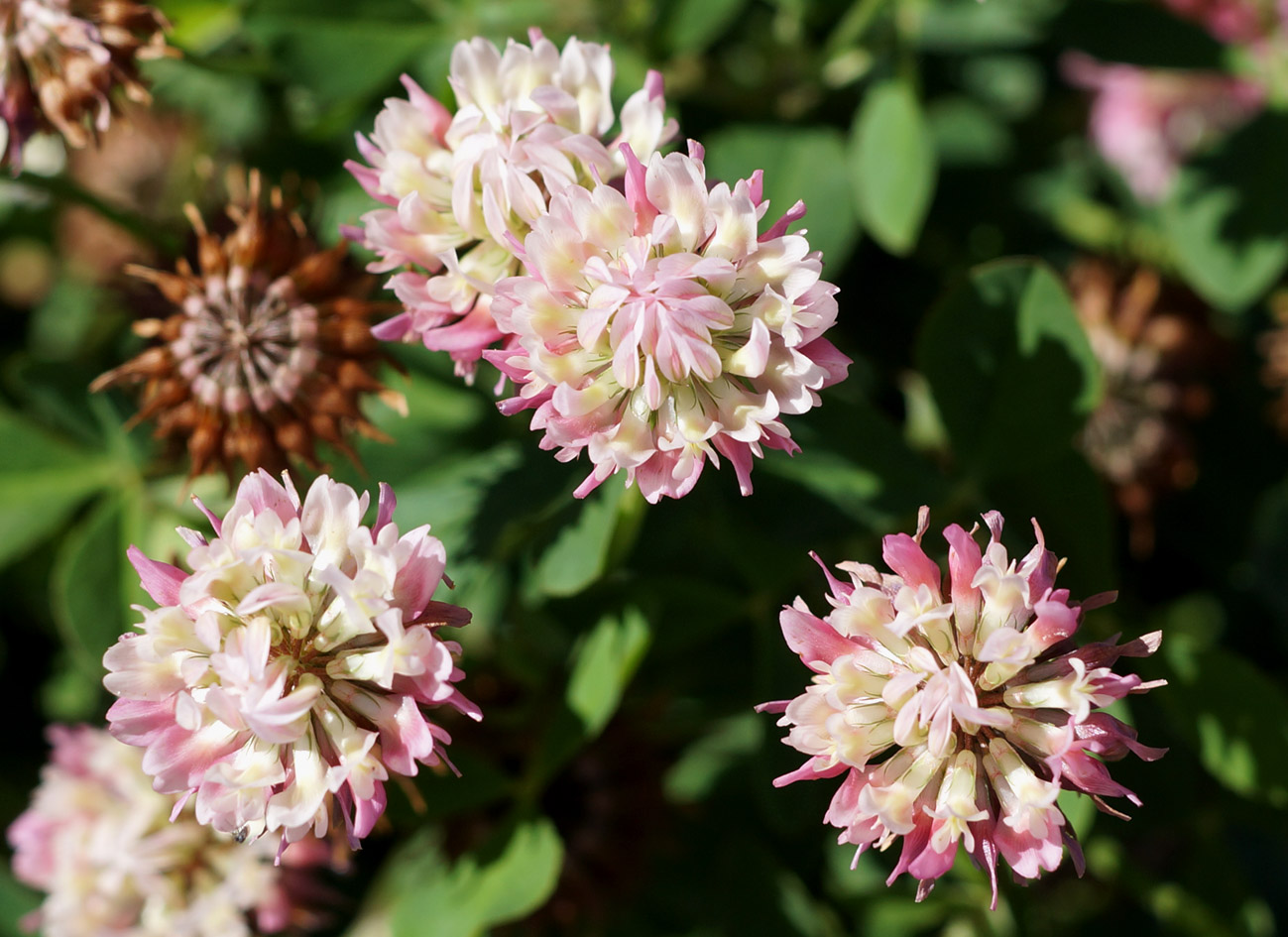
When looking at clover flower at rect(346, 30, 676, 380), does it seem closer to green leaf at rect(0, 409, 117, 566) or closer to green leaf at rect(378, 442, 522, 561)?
green leaf at rect(378, 442, 522, 561)

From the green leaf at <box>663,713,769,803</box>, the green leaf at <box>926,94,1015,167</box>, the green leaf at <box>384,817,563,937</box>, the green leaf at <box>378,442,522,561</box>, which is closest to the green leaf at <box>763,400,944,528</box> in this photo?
the green leaf at <box>378,442,522,561</box>

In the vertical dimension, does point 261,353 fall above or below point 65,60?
below

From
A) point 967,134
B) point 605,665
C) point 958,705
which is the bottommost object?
point 605,665

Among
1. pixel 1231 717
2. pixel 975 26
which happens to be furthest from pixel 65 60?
pixel 1231 717

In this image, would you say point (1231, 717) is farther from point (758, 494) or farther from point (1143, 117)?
point (1143, 117)

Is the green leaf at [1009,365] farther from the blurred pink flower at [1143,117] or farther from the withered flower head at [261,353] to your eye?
the blurred pink flower at [1143,117]

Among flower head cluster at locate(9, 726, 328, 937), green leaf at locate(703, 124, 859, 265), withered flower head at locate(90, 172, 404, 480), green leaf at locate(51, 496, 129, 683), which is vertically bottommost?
flower head cluster at locate(9, 726, 328, 937)

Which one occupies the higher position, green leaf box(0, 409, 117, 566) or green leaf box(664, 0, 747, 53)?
green leaf box(664, 0, 747, 53)

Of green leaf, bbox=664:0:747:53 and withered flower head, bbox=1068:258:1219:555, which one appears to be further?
withered flower head, bbox=1068:258:1219:555
